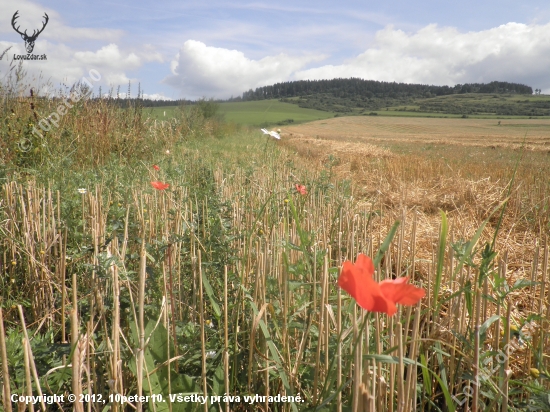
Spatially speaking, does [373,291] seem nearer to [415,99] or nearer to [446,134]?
[446,134]

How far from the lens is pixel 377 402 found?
1.13 m

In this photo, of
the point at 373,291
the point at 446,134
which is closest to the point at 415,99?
the point at 446,134

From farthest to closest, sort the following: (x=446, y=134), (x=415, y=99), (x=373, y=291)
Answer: (x=415, y=99) → (x=446, y=134) → (x=373, y=291)

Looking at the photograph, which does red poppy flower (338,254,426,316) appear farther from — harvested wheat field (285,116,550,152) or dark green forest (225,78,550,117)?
dark green forest (225,78,550,117)

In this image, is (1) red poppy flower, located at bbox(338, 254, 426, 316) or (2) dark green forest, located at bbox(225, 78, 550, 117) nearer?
(1) red poppy flower, located at bbox(338, 254, 426, 316)

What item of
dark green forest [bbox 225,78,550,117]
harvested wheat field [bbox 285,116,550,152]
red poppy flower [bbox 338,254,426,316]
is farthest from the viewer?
dark green forest [bbox 225,78,550,117]

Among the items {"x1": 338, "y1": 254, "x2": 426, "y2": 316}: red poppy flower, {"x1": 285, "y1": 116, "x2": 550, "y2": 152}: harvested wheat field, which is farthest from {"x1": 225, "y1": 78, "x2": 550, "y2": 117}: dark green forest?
{"x1": 338, "y1": 254, "x2": 426, "y2": 316}: red poppy flower

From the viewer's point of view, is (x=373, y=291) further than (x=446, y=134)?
No

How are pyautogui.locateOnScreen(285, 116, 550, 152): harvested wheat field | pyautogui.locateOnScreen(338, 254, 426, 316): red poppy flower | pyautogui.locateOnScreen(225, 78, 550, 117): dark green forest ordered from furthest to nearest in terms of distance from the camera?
pyautogui.locateOnScreen(225, 78, 550, 117): dark green forest
pyautogui.locateOnScreen(285, 116, 550, 152): harvested wheat field
pyautogui.locateOnScreen(338, 254, 426, 316): red poppy flower

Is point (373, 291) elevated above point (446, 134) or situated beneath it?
situated beneath

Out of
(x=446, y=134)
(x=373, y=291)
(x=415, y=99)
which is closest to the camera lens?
(x=373, y=291)

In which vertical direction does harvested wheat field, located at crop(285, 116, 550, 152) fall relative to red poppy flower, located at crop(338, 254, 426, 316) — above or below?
above

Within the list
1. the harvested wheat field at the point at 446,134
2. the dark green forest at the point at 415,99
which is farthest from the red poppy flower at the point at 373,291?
the dark green forest at the point at 415,99

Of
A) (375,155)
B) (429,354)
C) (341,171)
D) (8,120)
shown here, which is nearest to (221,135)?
(375,155)
